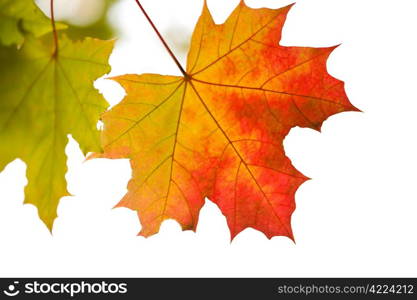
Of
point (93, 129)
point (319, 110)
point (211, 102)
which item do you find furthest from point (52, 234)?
point (319, 110)

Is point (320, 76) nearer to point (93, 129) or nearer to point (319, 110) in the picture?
point (319, 110)

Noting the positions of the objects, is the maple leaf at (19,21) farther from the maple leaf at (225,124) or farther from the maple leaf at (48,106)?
the maple leaf at (225,124)

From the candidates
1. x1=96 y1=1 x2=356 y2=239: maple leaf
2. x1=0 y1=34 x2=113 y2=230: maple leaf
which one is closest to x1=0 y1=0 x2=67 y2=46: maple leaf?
x1=0 y1=34 x2=113 y2=230: maple leaf

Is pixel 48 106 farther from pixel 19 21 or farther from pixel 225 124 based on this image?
pixel 225 124

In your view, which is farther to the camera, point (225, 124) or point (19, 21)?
point (225, 124)

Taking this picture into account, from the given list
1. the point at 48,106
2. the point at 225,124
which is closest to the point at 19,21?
the point at 48,106

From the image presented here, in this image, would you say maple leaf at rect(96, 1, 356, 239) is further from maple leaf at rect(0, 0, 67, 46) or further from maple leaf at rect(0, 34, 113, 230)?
maple leaf at rect(0, 0, 67, 46)

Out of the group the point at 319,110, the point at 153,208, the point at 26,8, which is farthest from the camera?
the point at 153,208
